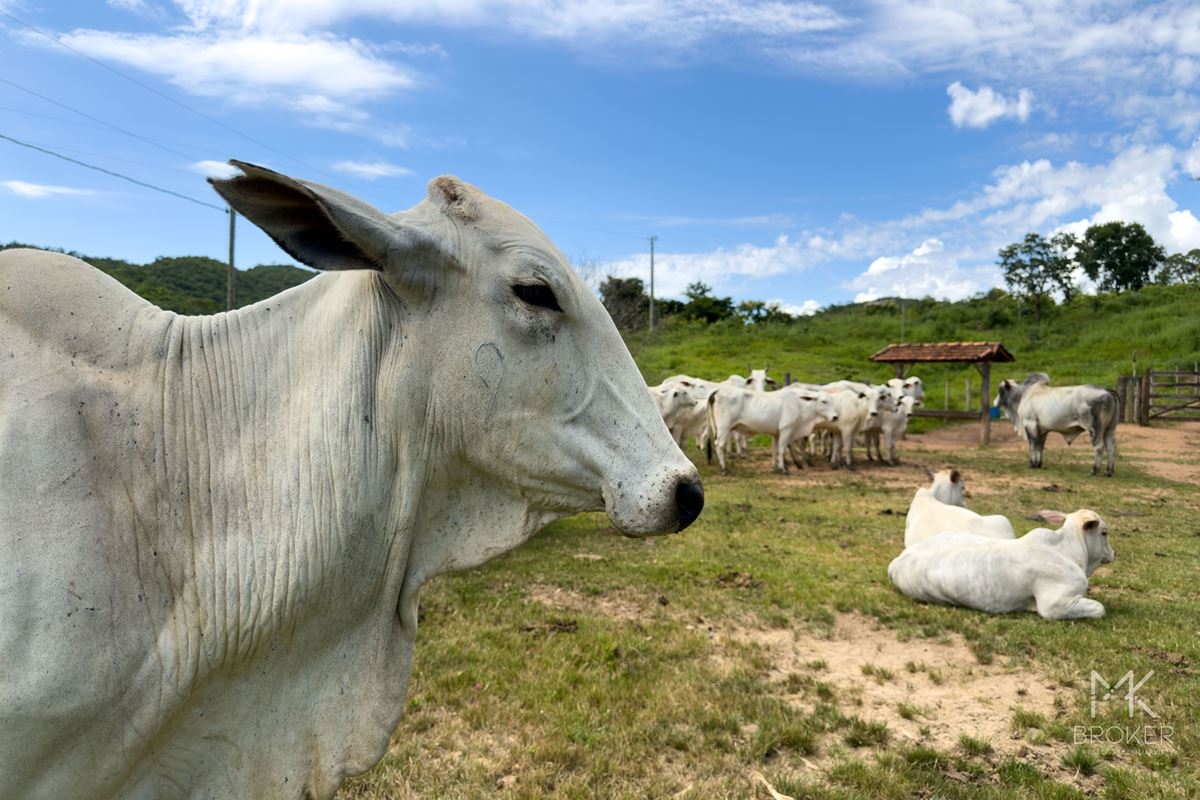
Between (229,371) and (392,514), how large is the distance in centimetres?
45

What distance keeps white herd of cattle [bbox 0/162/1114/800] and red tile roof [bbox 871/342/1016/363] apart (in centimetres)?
1964

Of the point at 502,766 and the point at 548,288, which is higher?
the point at 548,288

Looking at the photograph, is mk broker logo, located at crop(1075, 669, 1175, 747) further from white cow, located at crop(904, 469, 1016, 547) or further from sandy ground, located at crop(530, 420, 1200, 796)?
white cow, located at crop(904, 469, 1016, 547)

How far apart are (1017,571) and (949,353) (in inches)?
598

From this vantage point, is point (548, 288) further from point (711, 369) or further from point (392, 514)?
point (711, 369)

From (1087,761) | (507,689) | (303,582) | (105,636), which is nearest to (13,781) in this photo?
(105,636)

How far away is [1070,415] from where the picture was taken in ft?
50.0

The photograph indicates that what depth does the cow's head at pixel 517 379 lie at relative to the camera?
144 centimetres

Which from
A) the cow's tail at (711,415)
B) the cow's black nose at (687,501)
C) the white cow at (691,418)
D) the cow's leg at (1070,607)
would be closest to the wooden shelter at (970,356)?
the white cow at (691,418)

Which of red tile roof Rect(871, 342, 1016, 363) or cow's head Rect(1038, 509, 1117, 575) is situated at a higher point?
red tile roof Rect(871, 342, 1016, 363)

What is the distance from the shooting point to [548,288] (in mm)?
1491

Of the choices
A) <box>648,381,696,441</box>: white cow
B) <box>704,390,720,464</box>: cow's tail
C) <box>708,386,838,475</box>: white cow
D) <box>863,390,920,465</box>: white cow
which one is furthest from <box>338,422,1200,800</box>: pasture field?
<box>863,390,920,465</box>: white cow

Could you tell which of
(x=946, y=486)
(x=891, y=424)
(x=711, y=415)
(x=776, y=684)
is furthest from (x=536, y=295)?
(x=891, y=424)

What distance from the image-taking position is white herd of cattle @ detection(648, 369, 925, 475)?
15.1 meters
